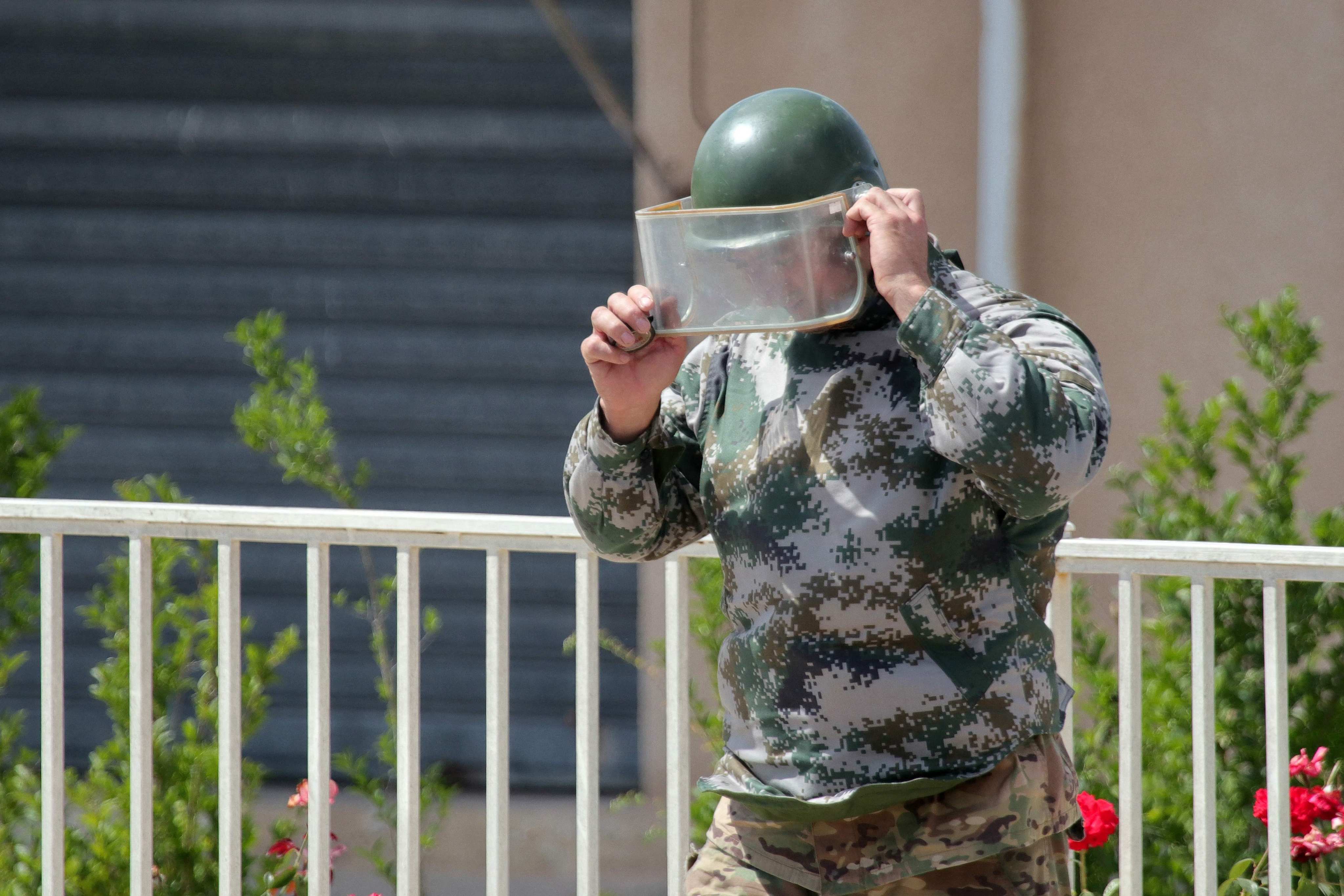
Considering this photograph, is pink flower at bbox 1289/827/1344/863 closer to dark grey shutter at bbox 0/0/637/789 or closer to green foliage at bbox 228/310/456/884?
green foliage at bbox 228/310/456/884

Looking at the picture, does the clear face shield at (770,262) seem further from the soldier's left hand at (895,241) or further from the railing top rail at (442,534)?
the railing top rail at (442,534)

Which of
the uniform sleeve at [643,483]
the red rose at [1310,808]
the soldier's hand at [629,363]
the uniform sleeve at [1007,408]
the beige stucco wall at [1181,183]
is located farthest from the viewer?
the beige stucco wall at [1181,183]

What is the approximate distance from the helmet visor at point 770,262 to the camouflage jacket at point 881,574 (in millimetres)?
97

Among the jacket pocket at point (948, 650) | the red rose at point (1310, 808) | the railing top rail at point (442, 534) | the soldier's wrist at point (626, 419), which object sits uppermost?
the soldier's wrist at point (626, 419)

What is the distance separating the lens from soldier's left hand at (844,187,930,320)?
1559mm

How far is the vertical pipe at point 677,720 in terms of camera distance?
8.36 ft

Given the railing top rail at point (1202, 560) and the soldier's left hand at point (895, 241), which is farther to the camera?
the railing top rail at point (1202, 560)

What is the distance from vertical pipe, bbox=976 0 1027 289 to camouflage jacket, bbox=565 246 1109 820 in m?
2.26

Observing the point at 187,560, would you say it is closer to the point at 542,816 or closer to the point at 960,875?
the point at 542,816

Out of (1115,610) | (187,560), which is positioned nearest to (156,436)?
(187,560)

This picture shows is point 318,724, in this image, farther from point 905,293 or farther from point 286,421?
point 905,293

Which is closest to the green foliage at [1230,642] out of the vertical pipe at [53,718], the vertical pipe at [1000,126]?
the vertical pipe at [1000,126]

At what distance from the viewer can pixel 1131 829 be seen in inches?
96.7

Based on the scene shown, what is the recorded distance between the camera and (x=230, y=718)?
8.64ft
